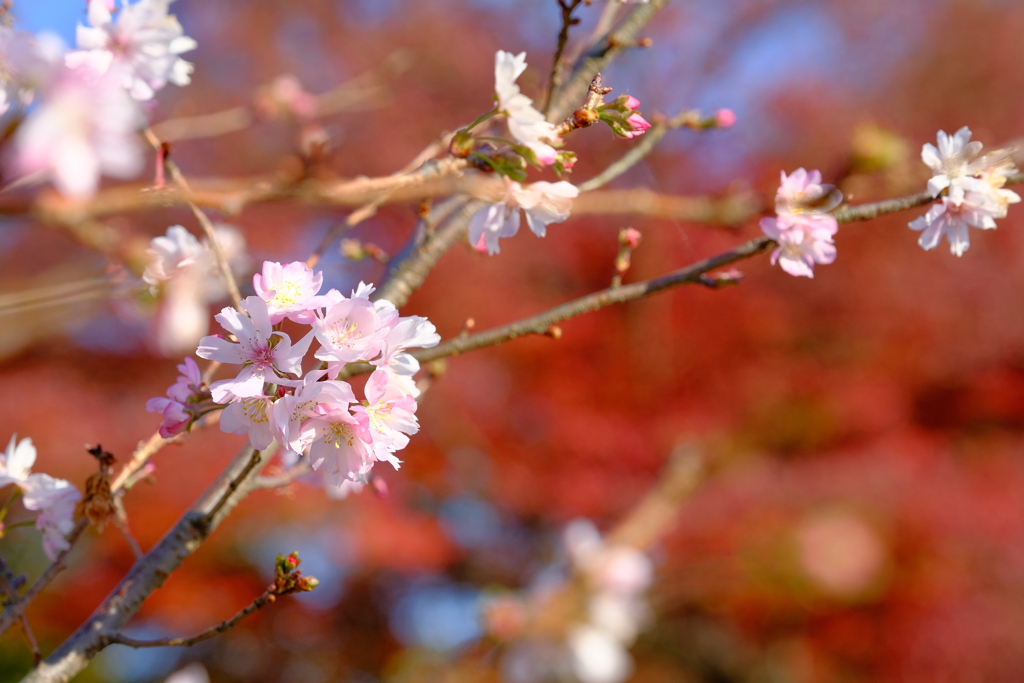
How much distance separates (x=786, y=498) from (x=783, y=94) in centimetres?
228

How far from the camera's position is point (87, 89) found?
0.45 m

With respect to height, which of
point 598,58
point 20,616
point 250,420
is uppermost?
point 598,58

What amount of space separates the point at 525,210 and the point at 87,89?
1.10ft

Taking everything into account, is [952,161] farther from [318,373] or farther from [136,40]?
[136,40]

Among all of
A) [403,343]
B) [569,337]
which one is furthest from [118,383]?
[403,343]

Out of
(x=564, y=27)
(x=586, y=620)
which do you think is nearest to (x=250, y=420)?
(x=564, y=27)

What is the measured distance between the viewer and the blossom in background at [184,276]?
0.75m

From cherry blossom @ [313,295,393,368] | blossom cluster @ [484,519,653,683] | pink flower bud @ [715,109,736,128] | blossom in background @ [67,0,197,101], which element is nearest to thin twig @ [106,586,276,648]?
cherry blossom @ [313,295,393,368]

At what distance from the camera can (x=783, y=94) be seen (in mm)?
3867

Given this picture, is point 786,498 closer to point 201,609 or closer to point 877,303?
point 877,303

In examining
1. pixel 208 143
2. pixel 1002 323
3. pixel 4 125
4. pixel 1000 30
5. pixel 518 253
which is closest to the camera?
pixel 4 125

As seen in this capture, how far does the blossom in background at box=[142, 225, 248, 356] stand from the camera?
2.48 ft

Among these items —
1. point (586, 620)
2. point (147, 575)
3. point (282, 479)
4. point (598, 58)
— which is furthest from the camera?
point (586, 620)

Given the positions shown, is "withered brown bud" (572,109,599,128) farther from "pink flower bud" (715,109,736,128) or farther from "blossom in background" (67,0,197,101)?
"pink flower bud" (715,109,736,128)
